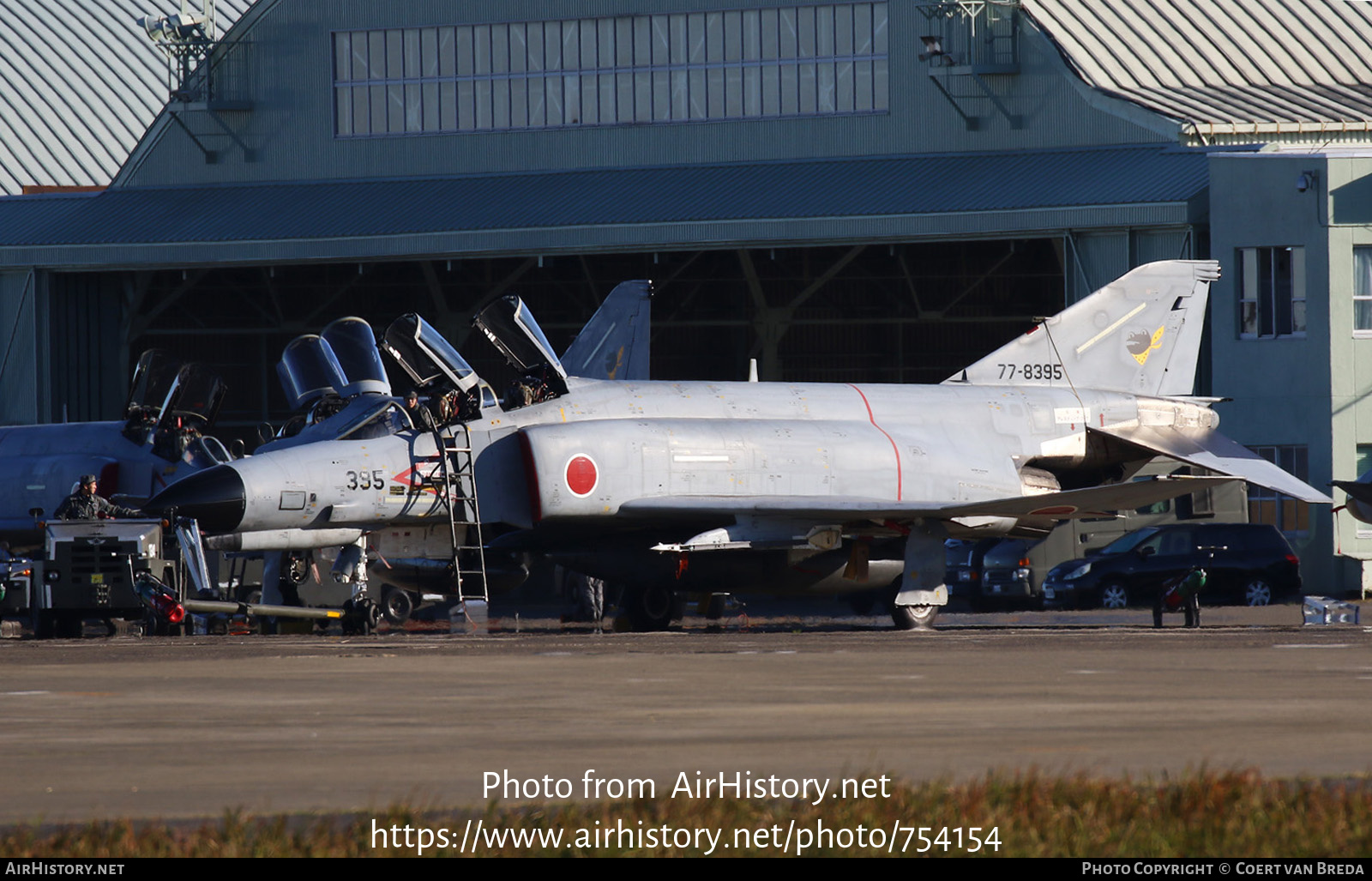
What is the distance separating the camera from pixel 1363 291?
37.2 metres

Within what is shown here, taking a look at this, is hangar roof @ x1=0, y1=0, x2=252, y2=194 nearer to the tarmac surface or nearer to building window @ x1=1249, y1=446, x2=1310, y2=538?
building window @ x1=1249, y1=446, x2=1310, y2=538

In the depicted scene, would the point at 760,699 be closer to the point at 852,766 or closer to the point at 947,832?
the point at 852,766

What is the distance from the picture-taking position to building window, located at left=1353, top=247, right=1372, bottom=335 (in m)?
36.9

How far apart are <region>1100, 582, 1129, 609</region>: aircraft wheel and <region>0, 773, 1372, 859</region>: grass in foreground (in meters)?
23.9

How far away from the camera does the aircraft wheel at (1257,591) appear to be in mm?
31859

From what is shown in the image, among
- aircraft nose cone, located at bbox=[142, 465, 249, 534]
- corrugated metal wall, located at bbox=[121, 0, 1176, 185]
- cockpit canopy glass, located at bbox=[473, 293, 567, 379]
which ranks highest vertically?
corrugated metal wall, located at bbox=[121, 0, 1176, 185]

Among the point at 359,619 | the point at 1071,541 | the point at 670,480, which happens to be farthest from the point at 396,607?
the point at 1071,541

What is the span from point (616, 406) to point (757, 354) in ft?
87.2

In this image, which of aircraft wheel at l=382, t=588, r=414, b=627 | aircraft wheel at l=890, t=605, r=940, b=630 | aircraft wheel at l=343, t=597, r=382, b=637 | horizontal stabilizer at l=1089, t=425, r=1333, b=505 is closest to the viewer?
aircraft wheel at l=343, t=597, r=382, b=637

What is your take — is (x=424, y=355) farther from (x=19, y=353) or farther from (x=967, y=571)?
(x=19, y=353)

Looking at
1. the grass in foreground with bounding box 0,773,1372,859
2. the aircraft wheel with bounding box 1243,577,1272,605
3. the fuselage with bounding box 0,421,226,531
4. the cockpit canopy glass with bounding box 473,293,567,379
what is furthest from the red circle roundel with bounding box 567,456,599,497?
the aircraft wheel with bounding box 1243,577,1272,605

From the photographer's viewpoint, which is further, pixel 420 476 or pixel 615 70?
pixel 615 70

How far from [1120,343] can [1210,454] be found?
7.21 feet

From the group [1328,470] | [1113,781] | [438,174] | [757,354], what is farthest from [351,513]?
[757,354]
